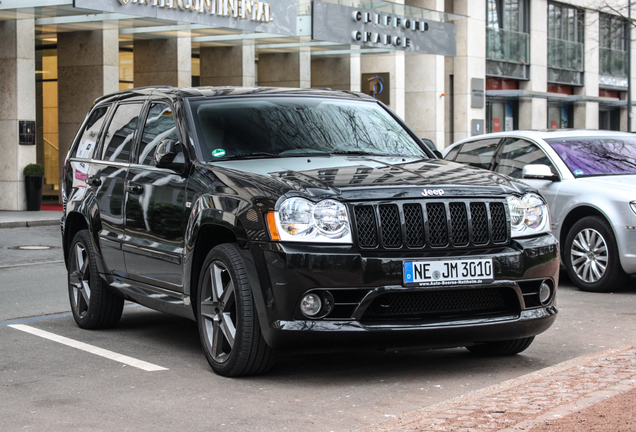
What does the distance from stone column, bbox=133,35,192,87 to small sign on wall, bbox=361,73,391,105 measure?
271 inches

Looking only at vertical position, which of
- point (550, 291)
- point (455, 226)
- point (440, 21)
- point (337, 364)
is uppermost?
point (440, 21)

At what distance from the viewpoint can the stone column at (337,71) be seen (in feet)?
108

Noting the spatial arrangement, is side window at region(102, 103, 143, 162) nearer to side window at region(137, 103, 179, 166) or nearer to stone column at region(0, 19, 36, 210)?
side window at region(137, 103, 179, 166)

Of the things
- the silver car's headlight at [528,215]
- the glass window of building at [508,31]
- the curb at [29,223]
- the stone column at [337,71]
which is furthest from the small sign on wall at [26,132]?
the glass window of building at [508,31]

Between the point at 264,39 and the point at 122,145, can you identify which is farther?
the point at 264,39

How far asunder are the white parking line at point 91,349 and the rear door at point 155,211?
523 mm

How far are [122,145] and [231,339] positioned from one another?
2301 mm

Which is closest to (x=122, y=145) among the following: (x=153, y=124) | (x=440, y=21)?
(x=153, y=124)

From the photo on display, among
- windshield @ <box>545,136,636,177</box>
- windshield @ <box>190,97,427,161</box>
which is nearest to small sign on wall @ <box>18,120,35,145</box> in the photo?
windshield @ <box>545,136,636,177</box>

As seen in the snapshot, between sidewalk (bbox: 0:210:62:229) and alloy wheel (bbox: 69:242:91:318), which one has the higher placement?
alloy wheel (bbox: 69:242:91:318)

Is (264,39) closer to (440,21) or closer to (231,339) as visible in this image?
(440,21)

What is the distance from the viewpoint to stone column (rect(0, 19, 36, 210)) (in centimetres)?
2284

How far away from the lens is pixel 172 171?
21.8 feet

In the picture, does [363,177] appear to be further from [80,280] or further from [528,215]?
[80,280]
